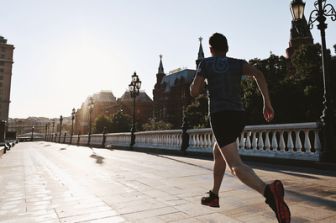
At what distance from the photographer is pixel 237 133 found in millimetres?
2924

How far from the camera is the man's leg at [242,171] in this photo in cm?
270

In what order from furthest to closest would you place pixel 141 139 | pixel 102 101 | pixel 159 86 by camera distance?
pixel 102 101, pixel 159 86, pixel 141 139

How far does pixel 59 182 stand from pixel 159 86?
88383 mm

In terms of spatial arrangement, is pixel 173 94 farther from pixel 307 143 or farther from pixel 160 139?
pixel 307 143

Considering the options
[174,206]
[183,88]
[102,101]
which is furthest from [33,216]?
[102,101]

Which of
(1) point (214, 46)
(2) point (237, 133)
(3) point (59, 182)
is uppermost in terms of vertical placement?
(1) point (214, 46)

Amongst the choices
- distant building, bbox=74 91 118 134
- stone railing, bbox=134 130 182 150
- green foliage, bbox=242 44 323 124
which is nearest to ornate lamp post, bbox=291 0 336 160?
stone railing, bbox=134 130 182 150

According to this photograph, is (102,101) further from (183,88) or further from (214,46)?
(214,46)

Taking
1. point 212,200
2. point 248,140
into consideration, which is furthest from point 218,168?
point 248,140

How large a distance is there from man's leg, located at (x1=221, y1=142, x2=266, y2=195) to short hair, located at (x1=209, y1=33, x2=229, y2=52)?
1069 mm

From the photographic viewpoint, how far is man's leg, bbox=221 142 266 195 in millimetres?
2697

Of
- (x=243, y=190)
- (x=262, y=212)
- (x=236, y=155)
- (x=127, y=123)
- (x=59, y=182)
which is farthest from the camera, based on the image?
(x=127, y=123)

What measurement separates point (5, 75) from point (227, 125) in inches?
4366

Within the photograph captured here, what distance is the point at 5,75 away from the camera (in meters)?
98.0
